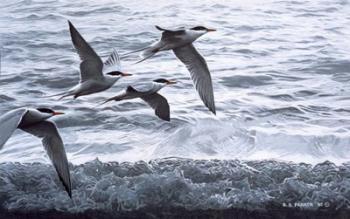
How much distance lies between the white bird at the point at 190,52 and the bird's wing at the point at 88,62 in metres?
0.12

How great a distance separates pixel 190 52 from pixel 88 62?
29cm

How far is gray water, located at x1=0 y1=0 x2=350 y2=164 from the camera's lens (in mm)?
2152

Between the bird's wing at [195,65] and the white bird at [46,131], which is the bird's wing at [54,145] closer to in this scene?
the white bird at [46,131]

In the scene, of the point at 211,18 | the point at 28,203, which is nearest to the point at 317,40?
the point at 211,18

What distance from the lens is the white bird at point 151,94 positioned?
1588 mm

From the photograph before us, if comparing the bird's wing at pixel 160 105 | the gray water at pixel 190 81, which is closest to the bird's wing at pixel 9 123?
the bird's wing at pixel 160 105

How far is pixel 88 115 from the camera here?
87.7 inches

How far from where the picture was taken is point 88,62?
5.07 ft

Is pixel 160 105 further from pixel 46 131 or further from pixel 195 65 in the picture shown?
pixel 46 131

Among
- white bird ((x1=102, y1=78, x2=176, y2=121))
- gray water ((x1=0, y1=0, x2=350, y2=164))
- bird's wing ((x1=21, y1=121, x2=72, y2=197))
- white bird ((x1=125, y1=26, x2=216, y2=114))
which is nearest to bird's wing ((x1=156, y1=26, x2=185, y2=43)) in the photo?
white bird ((x1=125, y1=26, x2=216, y2=114))

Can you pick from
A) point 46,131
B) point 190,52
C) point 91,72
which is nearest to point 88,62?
point 91,72

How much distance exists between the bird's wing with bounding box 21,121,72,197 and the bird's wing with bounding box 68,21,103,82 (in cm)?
13

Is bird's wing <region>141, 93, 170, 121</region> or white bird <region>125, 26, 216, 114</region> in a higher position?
white bird <region>125, 26, 216, 114</region>

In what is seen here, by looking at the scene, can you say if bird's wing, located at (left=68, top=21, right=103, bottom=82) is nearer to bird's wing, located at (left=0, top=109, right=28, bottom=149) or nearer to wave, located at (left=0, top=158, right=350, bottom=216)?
bird's wing, located at (left=0, top=109, right=28, bottom=149)
